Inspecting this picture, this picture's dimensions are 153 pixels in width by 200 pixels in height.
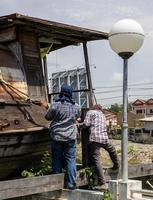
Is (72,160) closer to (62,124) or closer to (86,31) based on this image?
(62,124)

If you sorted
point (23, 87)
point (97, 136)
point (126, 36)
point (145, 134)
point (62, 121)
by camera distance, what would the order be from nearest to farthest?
point (126, 36)
point (62, 121)
point (97, 136)
point (23, 87)
point (145, 134)

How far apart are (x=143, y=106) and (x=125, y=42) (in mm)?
70155

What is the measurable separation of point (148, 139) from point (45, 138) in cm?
3333

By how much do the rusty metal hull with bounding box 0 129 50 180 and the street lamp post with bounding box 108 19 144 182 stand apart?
7.28ft

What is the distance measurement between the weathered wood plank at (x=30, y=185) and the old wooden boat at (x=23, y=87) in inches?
42.5

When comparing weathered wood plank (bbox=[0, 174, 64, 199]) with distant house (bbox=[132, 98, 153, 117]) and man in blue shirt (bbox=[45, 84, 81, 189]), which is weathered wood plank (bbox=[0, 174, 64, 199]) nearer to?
man in blue shirt (bbox=[45, 84, 81, 189])

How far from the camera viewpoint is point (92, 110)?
9172mm

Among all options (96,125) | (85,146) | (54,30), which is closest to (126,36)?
(96,125)

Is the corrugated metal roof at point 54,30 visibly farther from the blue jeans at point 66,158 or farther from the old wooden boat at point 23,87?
the blue jeans at point 66,158

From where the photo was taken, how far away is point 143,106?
77.0m

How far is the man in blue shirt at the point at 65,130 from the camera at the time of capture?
27.8 ft

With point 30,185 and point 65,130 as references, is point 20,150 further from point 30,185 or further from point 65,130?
point 30,185

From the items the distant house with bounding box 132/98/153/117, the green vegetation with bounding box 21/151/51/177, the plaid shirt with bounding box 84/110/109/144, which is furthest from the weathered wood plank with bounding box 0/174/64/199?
the distant house with bounding box 132/98/153/117

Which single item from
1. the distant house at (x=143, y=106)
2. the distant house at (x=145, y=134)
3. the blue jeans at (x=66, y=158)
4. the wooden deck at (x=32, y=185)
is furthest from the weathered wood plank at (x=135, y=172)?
the distant house at (x=143, y=106)
